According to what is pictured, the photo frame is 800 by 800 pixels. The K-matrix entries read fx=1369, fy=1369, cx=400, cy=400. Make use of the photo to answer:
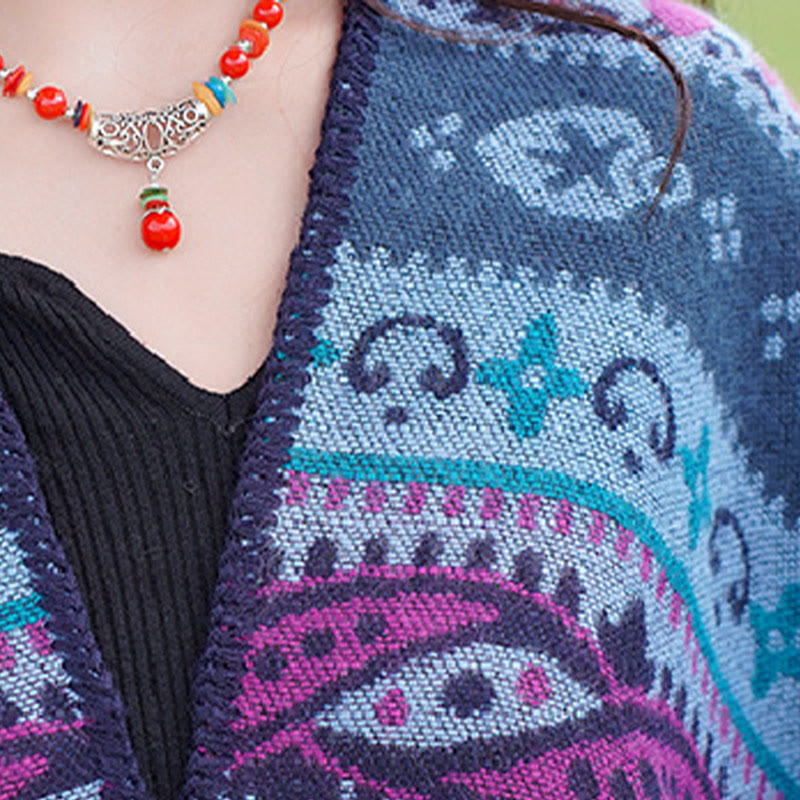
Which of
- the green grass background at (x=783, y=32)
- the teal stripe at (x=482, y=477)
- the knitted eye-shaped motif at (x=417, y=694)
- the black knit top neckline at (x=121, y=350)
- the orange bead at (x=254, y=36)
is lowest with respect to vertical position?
the green grass background at (x=783, y=32)

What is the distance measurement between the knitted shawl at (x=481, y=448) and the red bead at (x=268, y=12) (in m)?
0.05

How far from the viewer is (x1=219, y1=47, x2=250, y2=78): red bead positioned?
979 mm

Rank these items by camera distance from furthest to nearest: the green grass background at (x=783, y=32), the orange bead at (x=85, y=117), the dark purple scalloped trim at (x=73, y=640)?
the green grass background at (x=783, y=32) < the orange bead at (x=85, y=117) < the dark purple scalloped trim at (x=73, y=640)

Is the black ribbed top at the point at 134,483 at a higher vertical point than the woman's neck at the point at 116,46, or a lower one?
lower

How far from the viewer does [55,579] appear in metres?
0.85

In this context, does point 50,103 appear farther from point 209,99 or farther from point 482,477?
point 482,477

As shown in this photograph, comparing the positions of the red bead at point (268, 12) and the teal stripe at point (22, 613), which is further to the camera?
the red bead at point (268, 12)

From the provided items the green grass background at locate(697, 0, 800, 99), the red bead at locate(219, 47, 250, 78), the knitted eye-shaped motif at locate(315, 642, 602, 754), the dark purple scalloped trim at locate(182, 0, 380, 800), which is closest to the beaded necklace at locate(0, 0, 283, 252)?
the red bead at locate(219, 47, 250, 78)

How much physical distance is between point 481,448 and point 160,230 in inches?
10.3

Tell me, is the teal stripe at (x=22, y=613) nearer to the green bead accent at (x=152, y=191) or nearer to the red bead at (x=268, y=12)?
the green bead accent at (x=152, y=191)

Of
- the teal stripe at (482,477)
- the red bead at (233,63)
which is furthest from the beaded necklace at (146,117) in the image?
the teal stripe at (482,477)

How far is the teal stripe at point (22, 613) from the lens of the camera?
0.85m

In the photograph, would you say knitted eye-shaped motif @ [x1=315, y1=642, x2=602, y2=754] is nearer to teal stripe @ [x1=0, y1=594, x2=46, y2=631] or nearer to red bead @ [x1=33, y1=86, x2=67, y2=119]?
teal stripe @ [x1=0, y1=594, x2=46, y2=631]

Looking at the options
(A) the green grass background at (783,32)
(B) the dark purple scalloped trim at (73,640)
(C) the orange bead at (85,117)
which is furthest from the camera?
(A) the green grass background at (783,32)
